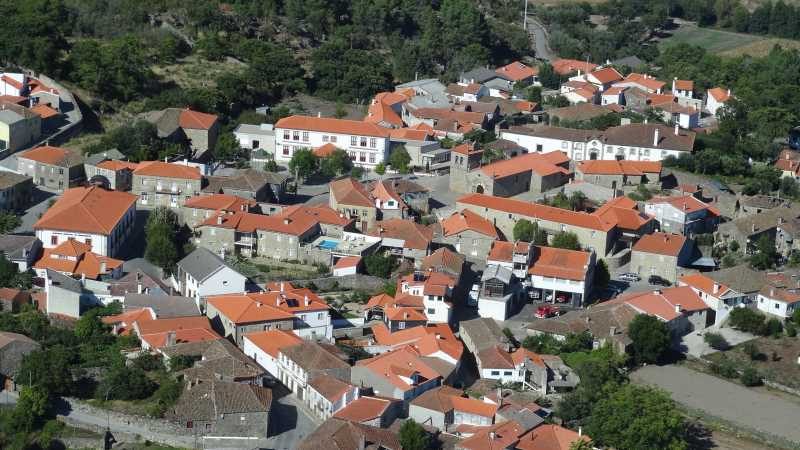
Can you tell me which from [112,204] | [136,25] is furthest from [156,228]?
[136,25]

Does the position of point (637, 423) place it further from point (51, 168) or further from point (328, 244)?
point (51, 168)

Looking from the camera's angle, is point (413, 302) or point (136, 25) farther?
point (136, 25)

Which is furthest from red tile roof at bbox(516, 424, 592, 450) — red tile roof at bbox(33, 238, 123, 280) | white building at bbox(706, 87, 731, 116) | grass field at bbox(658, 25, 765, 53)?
grass field at bbox(658, 25, 765, 53)

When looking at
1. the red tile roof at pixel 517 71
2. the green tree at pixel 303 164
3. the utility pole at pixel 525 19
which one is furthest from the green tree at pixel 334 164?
the utility pole at pixel 525 19

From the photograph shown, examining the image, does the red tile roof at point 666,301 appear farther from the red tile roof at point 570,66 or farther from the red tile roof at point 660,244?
the red tile roof at point 570,66

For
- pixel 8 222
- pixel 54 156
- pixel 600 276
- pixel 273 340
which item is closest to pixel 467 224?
pixel 600 276

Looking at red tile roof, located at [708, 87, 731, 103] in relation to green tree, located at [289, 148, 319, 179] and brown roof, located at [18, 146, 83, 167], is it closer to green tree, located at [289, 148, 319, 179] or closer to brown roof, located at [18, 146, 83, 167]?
green tree, located at [289, 148, 319, 179]

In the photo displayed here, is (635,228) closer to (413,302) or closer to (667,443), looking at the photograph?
(413,302)
